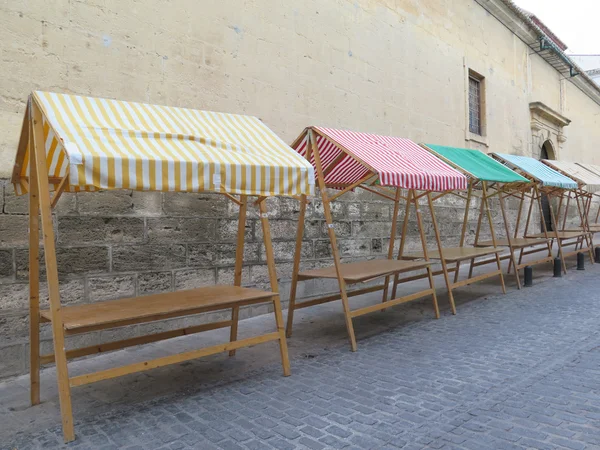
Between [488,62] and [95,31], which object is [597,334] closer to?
[95,31]

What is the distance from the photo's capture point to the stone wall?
388 cm

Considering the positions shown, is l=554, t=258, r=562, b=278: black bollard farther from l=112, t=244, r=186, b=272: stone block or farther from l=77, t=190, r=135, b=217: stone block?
l=77, t=190, r=135, b=217: stone block

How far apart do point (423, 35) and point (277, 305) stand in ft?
25.2

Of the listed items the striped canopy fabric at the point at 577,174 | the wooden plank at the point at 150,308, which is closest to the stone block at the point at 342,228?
the wooden plank at the point at 150,308

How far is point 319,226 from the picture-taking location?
6.67 meters

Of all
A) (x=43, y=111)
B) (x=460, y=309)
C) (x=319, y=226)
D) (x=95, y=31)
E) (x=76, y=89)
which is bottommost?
(x=460, y=309)

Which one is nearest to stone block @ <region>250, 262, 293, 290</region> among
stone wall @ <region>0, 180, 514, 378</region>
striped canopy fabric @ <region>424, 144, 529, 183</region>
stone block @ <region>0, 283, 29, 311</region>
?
stone wall @ <region>0, 180, 514, 378</region>

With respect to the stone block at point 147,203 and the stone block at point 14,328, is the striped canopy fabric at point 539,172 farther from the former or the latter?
the stone block at point 14,328

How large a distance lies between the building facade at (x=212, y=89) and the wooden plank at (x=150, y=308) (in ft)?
3.24

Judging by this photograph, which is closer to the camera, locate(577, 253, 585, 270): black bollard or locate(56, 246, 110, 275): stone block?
locate(56, 246, 110, 275): stone block

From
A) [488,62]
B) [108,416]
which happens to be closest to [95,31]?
[108,416]

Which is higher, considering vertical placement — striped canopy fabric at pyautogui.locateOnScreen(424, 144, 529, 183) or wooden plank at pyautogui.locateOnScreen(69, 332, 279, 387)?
striped canopy fabric at pyautogui.locateOnScreen(424, 144, 529, 183)

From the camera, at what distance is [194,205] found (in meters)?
5.17

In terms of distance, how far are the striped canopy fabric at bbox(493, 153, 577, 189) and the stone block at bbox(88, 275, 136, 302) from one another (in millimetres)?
6683
